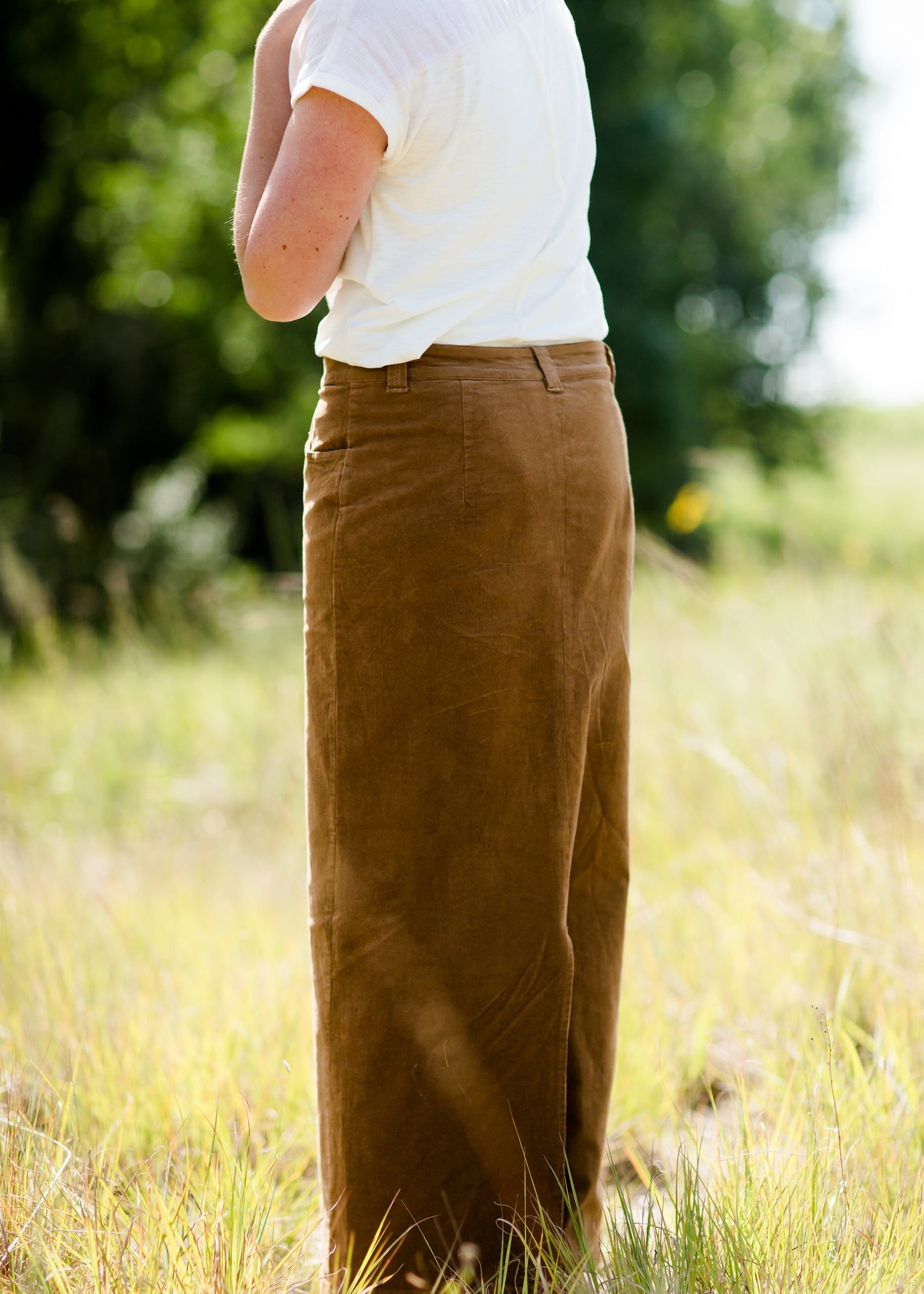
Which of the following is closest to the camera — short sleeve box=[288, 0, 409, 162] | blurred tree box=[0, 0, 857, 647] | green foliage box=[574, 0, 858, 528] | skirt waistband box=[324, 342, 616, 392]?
short sleeve box=[288, 0, 409, 162]

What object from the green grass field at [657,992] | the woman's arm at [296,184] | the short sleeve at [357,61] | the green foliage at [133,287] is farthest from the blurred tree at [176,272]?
the short sleeve at [357,61]

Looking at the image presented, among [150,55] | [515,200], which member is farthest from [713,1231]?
[150,55]

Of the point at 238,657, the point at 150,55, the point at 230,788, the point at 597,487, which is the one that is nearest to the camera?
Answer: the point at 597,487

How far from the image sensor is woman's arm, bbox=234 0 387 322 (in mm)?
1331

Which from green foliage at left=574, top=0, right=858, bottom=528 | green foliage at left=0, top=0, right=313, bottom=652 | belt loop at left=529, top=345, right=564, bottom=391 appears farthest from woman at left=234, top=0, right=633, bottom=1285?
green foliage at left=574, top=0, right=858, bottom=528

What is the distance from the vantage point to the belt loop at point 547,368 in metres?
→ 1.46

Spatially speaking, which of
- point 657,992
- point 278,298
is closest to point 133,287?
point 657,992

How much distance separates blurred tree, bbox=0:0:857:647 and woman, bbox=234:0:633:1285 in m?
7.99

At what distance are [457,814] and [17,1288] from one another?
773 mm

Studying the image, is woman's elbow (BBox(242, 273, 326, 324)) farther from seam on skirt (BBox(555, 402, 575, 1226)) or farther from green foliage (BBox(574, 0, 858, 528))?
green foliage (BBox(574, 0, 858, 528))

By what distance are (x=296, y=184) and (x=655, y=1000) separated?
67.1 inches

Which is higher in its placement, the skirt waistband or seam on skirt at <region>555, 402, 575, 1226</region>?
the skirt waistband

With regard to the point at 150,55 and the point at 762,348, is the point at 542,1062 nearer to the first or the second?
the point at 150,55

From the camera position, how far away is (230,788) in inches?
184
